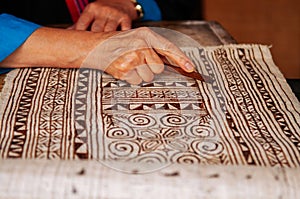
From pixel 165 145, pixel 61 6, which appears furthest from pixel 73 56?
pixel 61 6

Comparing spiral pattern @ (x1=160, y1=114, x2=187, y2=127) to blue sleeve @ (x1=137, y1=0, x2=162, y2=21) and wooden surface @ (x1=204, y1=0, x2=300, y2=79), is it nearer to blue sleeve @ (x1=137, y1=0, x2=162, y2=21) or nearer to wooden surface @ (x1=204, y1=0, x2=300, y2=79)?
blue sleeve @ (x1=137, y1=0, x2=162, y2=21)

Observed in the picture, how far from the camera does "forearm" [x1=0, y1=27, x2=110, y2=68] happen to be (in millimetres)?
1004

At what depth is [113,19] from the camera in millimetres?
1217

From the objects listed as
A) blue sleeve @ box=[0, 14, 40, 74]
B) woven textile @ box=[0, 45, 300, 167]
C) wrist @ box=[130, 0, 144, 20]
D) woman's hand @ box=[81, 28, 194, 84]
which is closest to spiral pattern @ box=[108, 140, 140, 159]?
woven textile @ box=[0, 45, 300, 167]

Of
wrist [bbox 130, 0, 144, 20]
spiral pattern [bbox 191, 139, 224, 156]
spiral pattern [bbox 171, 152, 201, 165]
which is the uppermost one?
wrist [bbox 130, 0, 144, 20]

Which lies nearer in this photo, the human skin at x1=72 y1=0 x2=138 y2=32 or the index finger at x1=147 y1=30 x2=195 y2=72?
the index finger at x1=147 y1=30 x2=195 y2=72

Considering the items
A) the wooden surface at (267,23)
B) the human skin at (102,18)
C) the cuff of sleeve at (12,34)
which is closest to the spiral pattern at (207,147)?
the cuff of sleeve at (12,34)

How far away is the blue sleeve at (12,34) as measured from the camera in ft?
3.28

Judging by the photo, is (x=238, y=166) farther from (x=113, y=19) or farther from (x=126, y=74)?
(x=113, y=19)

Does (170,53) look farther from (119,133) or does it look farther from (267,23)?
(267,23)

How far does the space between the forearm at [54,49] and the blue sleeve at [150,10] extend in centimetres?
38

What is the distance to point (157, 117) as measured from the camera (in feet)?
2.66

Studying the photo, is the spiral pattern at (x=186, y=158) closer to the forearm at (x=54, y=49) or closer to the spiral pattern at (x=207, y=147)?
the spiral pattern at (x=207, y=147)

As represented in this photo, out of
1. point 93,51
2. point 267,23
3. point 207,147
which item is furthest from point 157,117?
point 267,23
